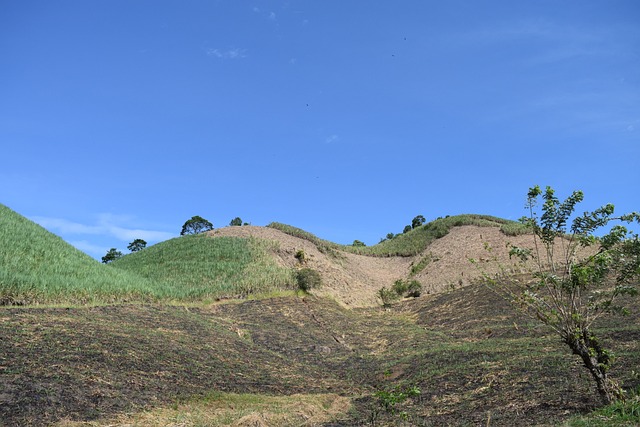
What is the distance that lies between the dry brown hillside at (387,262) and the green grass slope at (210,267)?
6.89ft

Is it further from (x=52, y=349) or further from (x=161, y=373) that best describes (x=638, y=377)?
(x=52, y=349)

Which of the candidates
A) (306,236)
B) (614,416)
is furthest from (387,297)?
(614,416)

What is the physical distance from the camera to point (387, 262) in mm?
49094

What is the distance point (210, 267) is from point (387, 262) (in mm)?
22040

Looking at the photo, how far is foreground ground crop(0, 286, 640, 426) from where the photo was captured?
10430mm

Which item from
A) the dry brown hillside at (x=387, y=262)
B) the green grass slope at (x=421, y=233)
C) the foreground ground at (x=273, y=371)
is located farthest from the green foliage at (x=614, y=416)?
the green grass slope at (x=421, y=233)

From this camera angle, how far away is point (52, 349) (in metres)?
12.9

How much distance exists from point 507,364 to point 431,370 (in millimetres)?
2421

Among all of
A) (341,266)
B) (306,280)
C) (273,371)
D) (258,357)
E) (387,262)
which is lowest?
(273,371)

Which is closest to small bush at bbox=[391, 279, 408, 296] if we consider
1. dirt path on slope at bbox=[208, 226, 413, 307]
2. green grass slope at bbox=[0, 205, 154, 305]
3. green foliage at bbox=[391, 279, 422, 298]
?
green foliage at bbox=[391, 279, 422, 298]

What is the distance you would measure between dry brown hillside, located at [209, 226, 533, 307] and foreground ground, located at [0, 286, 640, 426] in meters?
11.7

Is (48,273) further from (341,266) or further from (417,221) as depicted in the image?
(417,221)

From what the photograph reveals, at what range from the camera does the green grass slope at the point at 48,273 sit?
19.2m

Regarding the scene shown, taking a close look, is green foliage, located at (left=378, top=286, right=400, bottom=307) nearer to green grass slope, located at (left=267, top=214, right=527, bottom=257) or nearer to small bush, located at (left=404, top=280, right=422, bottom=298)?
small bush, located at (left=404, top=280, right=422, bottom=298)
